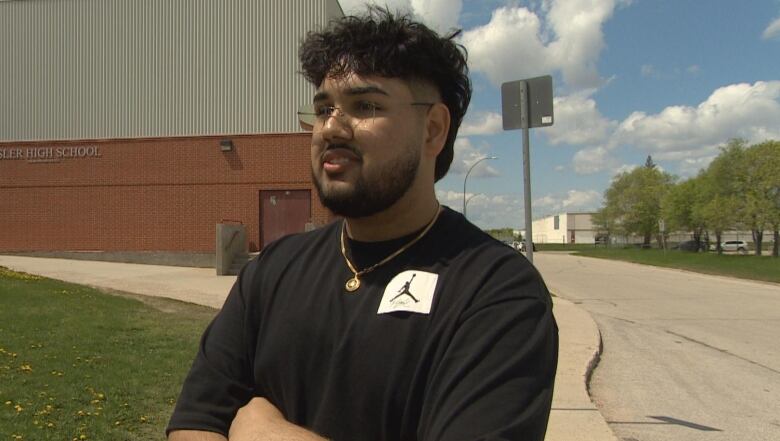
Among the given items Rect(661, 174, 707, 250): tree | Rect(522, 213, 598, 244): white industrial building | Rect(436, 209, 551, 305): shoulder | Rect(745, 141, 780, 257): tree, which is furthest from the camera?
Rect(522, 213, 598, 244): white industrial building

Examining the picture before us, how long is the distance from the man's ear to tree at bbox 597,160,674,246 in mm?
68627

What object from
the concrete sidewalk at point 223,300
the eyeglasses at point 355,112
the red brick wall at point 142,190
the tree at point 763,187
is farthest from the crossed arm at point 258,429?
the tree at point 763,187

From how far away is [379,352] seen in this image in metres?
1.55

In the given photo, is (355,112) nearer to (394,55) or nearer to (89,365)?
(394,55)

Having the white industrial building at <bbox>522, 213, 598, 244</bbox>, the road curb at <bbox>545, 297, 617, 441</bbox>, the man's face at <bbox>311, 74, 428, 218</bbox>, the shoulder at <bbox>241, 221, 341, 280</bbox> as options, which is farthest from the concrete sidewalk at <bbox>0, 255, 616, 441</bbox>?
the white industrial building at <bbox>522, 213, 598, 244</bbox>

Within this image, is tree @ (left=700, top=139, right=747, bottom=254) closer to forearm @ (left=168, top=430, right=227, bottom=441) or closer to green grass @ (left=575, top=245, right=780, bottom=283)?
green grass @ (left=575, top=245, right=780, bottom=283)

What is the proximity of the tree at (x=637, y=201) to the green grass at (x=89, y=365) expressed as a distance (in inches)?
2473

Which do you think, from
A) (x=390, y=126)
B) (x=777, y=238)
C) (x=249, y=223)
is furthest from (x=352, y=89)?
(x=777, y=238)

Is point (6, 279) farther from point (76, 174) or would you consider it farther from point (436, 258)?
point (436, 258)

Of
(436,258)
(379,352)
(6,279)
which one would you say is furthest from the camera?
(6,279)

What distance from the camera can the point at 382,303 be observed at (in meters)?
1.61

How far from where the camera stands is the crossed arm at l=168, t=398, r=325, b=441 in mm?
1576

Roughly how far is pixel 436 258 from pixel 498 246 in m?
0.17

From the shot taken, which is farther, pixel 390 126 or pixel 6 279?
pixel 6 279
